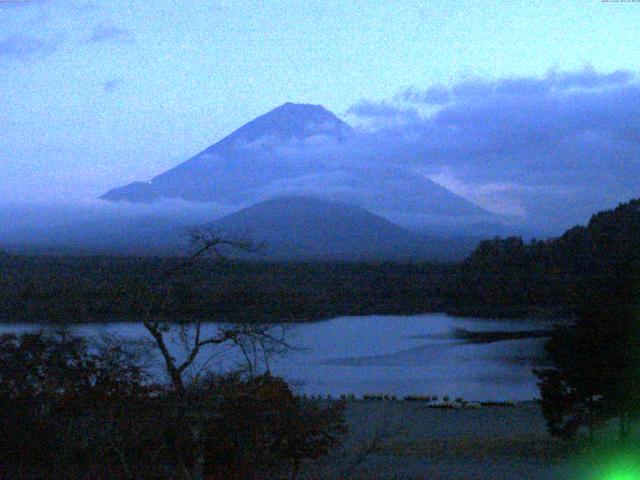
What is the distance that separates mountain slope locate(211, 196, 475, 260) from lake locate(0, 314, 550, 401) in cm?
1326

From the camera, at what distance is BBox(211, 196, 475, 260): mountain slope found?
43.9 meters

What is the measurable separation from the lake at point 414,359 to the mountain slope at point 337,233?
43.5 feet

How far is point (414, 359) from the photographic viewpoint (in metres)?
22.3

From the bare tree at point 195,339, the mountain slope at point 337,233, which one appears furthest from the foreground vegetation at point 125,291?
the mountain slope at point 337,233

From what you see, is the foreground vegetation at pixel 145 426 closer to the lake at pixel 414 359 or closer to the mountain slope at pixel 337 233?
the lake at pixel 414 359

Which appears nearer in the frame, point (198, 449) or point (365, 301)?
point (198, 449)

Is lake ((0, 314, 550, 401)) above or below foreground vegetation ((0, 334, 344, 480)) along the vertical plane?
below

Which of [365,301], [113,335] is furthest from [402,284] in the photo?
[113,335]

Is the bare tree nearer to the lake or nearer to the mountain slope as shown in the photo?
the lake

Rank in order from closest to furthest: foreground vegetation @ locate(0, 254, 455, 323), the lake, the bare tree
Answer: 1. the bare tree
2. foreground vegetation @ locate(0, 254, 455, 323)
3. the lake

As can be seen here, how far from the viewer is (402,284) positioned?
1188 inches

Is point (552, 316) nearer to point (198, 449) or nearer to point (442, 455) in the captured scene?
point (442, 455)

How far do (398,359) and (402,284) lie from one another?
8.78 m

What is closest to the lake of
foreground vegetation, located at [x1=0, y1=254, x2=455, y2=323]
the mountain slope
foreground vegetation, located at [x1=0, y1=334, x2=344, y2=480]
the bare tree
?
foreground vegetation, located at [x1=0, y1=254, x2=455, y2=323]
